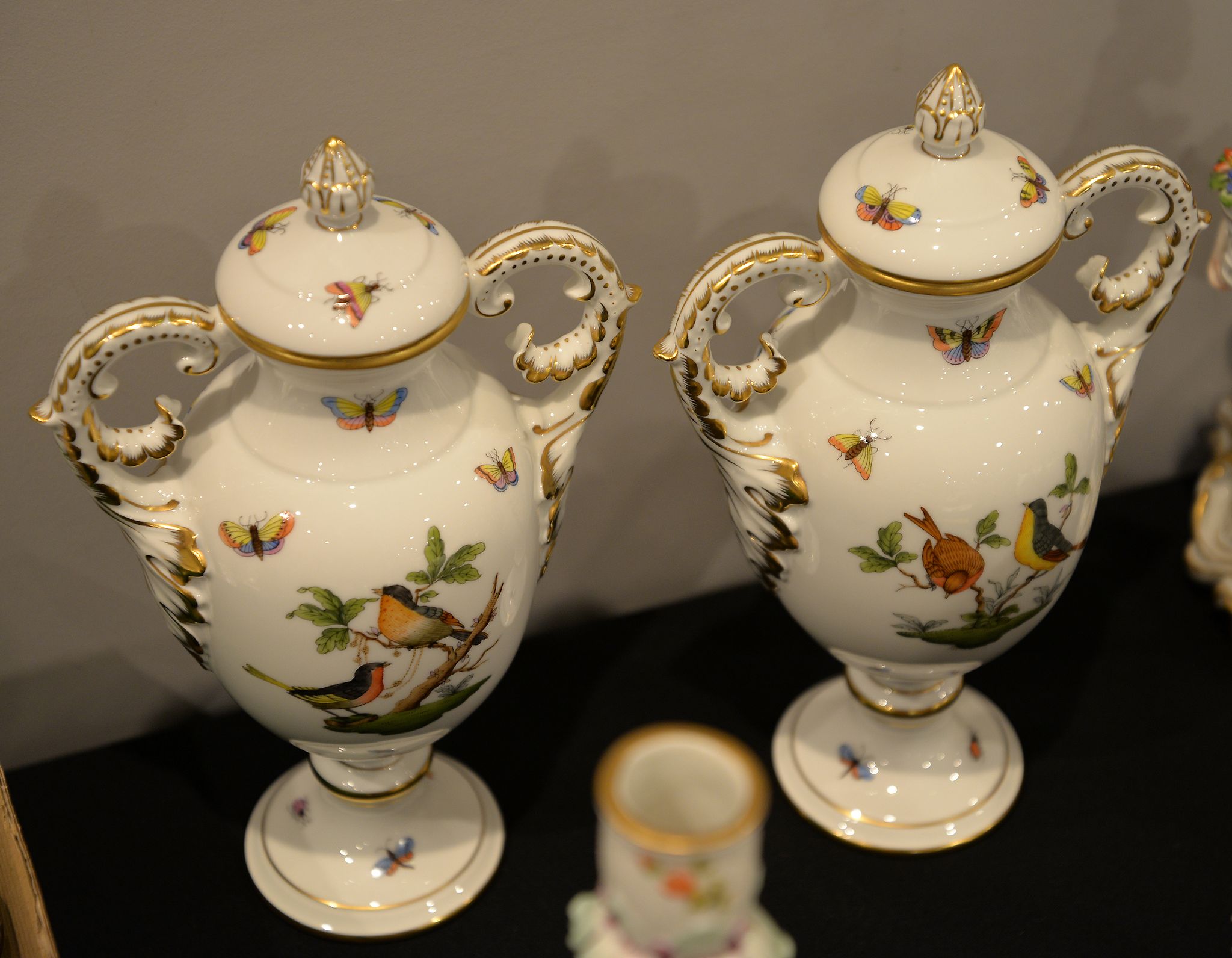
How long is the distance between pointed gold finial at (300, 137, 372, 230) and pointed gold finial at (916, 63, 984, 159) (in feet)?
1.52

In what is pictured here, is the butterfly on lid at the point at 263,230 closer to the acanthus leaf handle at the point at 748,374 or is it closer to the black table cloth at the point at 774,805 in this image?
the acanthus leaf handle at the point at 748,374

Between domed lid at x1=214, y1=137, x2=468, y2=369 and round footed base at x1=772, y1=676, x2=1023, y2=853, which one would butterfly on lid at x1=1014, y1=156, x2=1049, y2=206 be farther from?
round footed base at x1=772, y1=676, x2=1023, y2=853

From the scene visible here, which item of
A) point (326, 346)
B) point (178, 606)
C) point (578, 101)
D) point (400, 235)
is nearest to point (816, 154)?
point (578, 101)

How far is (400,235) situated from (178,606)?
14.6 inches

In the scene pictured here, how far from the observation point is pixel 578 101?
4.49 ft

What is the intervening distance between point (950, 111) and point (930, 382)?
23cm

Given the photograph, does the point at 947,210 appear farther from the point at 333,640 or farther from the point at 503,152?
the point at 333,640

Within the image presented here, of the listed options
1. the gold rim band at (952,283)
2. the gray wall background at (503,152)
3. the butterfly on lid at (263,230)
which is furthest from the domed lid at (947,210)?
the butterfly on lid at (263,230)

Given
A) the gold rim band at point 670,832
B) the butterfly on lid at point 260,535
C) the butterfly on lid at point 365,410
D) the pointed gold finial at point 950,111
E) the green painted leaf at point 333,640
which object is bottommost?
the green painted leaf at point 333,640

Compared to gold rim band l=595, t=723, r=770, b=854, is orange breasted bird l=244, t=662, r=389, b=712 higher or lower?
lower

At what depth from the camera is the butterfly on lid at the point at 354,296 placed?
40.4 inches

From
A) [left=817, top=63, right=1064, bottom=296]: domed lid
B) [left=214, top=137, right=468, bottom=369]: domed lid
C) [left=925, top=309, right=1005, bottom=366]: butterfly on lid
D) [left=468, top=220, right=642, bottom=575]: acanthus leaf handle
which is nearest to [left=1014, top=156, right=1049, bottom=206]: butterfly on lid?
[left=817, top=63, right=1064, bottom=296]: domed lid

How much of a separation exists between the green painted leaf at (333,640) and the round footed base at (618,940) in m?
0.33

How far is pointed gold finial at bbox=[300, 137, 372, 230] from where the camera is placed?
1021mm
